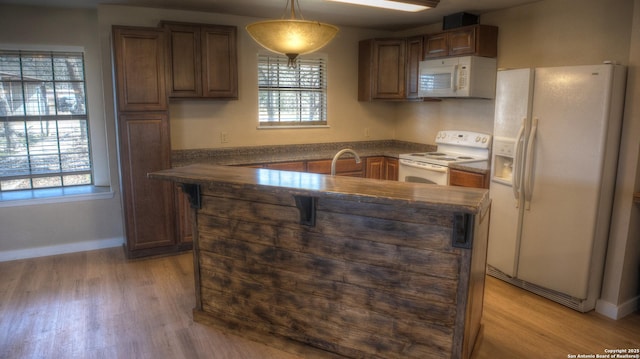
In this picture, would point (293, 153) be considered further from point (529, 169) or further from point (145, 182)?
point (529, 169)

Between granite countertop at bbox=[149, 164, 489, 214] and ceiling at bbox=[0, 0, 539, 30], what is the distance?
1.94 meters

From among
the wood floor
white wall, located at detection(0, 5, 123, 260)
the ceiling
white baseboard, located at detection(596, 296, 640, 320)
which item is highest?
the ceiling

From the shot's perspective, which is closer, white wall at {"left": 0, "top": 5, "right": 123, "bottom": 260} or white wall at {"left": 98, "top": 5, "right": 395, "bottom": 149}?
white wall at {"left": 0, "top": 5, "right": 123, "bottom": 260}

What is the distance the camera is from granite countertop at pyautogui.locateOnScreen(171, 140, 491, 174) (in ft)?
14.6

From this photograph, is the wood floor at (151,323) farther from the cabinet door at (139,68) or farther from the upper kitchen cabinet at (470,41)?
the upper kitchen cabinet at (470,41)

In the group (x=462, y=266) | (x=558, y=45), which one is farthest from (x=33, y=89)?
(x=558, y=45)

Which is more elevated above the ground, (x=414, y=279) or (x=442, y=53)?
(x=442, y=53)

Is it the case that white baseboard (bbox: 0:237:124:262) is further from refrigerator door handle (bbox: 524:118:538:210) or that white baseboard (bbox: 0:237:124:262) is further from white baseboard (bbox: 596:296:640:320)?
white baseboard (bbox: 596:296:640:320)

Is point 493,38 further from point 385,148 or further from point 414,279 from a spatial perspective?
point 414,279

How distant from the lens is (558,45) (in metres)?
3.71

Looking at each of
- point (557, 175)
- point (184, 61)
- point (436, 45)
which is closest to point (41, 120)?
point (184, 61)

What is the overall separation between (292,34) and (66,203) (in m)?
3.19

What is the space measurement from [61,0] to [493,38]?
13.2 ft

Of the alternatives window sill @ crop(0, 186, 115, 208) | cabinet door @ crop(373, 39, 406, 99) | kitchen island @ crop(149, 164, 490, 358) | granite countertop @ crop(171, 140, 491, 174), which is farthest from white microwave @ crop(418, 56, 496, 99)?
window sill @ crop(0, 186, 115, 208)
